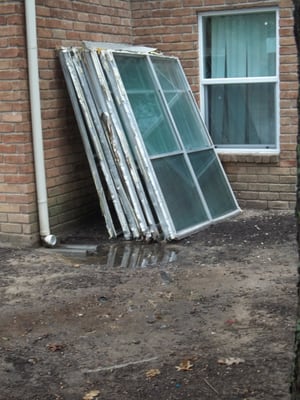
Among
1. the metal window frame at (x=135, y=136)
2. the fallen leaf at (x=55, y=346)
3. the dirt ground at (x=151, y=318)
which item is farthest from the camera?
the metal window frame at (x=135, y=136)

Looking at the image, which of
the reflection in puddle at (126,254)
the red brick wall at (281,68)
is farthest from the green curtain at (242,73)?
the reflection in puddle at (126,254)

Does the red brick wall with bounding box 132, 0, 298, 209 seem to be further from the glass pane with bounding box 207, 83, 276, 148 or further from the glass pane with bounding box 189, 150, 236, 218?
the glass pane with bounding box 189, 150, 236, 218

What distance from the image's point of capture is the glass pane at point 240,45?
8.67m

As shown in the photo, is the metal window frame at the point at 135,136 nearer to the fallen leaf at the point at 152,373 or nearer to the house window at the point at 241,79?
the house window at the point at 241,79

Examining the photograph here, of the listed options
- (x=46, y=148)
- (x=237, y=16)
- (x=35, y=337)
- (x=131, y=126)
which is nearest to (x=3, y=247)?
(x=46, y=148)

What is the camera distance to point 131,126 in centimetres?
731

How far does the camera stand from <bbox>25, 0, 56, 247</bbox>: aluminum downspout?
6973 mm

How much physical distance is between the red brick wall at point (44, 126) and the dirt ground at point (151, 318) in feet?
1.36

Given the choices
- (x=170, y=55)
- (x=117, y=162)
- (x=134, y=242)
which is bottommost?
(x=134, y=242)

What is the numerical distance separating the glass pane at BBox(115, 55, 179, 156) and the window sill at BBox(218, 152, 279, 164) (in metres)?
1.19

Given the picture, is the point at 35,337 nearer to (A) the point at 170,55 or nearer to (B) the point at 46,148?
(B) the point at 46,148

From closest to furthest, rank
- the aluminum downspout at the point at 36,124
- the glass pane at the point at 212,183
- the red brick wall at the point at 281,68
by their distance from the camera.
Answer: the aluminum downspout at the point at 36,124, the glass pane at the point at 212,183, the red brick wall at the point at 281,68

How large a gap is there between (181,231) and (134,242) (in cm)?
52

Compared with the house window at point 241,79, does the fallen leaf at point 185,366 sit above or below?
below
